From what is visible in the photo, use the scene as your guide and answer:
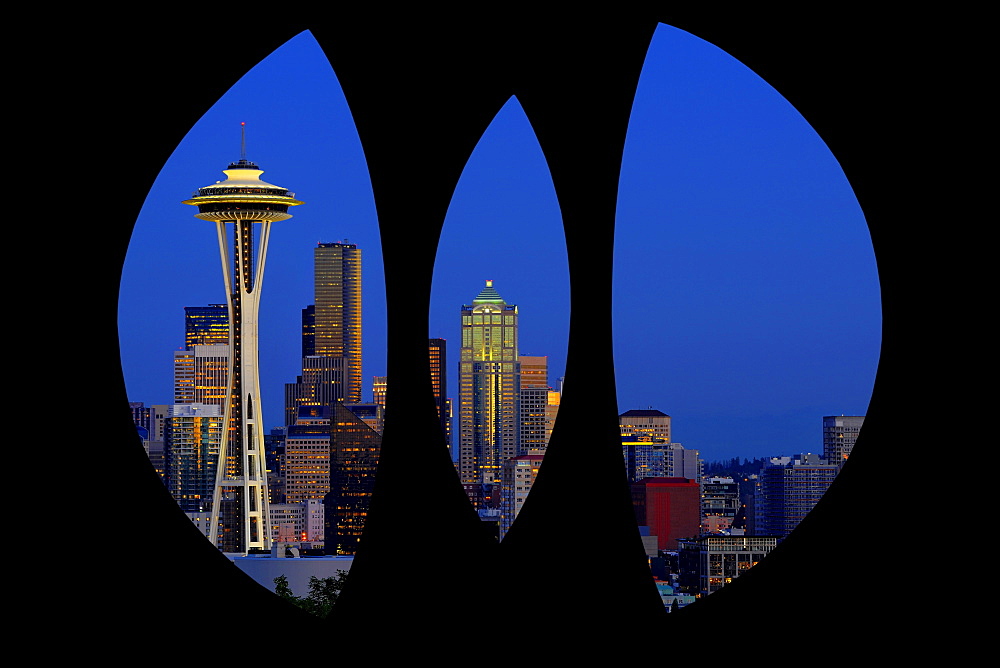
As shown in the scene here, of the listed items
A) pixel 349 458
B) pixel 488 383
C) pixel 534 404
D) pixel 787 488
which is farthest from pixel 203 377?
pixel 787 488

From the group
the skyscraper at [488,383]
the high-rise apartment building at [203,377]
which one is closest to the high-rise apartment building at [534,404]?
the skyscraper at [488,383]

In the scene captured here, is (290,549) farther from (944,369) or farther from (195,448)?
(944,369)

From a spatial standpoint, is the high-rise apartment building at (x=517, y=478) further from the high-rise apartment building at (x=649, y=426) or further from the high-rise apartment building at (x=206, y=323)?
the high-rise apartment building at (x=206, y=323)

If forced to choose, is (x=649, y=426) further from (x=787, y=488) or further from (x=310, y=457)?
(x=310, y=457)

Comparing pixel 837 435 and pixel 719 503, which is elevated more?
pixel 837 435

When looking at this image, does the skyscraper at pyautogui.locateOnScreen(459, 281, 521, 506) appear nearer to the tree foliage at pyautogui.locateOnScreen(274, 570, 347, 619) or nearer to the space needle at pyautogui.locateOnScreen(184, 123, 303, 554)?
the space needle at pyautogui.locateOnScreen(184, 123, 303, 554)

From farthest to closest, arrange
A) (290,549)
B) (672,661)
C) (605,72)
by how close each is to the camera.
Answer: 1. (290,549)
2. (605,72)
3. (672,661)

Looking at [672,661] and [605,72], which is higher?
[605,72]

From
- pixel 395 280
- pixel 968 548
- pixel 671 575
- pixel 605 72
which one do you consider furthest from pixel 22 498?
pixel 671 575

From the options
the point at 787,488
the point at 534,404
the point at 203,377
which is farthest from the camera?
the point at 203,377
